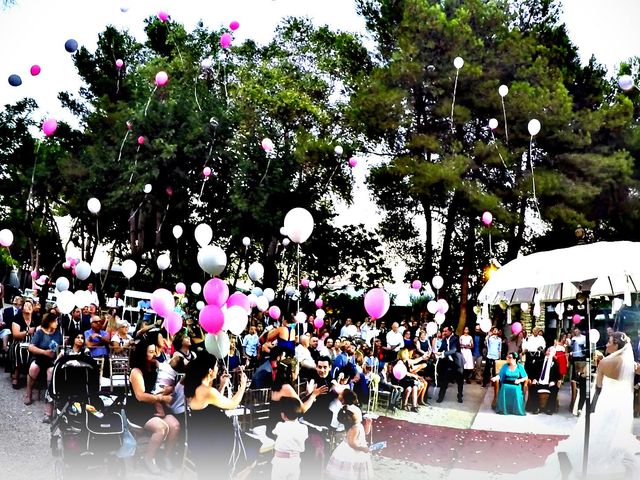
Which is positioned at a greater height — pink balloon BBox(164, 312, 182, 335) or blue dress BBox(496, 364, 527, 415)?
pink balloon BBox(164, 312, 182, 335)

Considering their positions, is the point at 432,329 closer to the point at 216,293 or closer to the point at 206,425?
the point at 216,293

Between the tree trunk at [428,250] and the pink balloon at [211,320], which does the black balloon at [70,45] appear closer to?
the pink balloon at [211,320]

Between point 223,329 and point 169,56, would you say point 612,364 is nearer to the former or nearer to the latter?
point 223,329

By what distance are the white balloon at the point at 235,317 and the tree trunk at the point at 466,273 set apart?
406 inches

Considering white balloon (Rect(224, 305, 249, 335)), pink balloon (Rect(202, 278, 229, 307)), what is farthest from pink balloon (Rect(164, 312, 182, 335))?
pink balloon (Rect(202, 278, 229, 307))

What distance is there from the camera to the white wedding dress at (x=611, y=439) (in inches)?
190

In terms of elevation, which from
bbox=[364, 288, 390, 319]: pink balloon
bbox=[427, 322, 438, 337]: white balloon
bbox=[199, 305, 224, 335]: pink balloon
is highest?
bbox=[364, 288, 390, 319]: pink balloon

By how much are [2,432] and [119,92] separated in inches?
599

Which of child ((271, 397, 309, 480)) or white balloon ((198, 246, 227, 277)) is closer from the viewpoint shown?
child ((271, 397, 309, 480))

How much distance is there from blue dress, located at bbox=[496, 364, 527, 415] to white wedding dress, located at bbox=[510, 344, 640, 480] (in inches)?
160

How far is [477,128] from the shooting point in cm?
1481

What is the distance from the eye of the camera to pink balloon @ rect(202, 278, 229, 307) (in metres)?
4.87

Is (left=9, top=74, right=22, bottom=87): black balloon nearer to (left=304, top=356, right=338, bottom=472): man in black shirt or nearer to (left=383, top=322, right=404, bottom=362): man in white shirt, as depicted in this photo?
(left=304, top=356, right=338, bottom=472): man in black shirt

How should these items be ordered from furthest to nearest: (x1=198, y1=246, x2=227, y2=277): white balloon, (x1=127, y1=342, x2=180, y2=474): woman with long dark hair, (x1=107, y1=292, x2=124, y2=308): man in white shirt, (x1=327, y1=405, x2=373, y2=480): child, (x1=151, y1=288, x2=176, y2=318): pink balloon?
(x1=107, y1=292, x2=124, y2=308): man in white shirt → (x1=151, y1=288, x2=176, y2=318): pink balloon → (x1=198, y1=246, x2=227, y2=277): white balloon → (x1=127, y1=342, x2=180, y2=474): woman with long dark hair → (x1=327, y1=405, x2=373, y2=480): child
